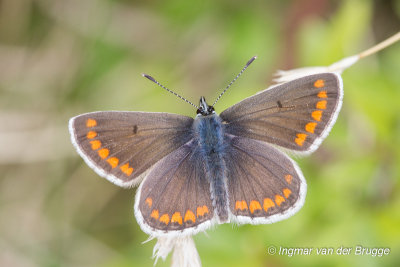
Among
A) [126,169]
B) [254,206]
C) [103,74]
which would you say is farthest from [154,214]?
[103,74]

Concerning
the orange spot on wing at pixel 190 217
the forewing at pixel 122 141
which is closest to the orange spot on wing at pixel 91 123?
the forewing at pixel 122 141

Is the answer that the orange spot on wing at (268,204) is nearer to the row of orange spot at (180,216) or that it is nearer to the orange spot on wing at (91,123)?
the row of orange spot at (180,216)

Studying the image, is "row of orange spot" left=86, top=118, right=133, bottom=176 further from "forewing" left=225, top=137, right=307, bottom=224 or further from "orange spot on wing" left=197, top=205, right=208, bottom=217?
"forewing" left=225, top=137, right=307, bottom=224

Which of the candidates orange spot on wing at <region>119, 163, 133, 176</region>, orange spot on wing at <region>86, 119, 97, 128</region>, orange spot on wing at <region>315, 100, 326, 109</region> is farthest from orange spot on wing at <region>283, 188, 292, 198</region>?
orange spot on wing at <region>86, 119, 97, 128</region>

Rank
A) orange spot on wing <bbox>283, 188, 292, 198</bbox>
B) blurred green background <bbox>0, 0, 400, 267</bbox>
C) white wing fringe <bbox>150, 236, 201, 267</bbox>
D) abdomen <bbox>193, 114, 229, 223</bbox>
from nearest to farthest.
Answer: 1. white wing fringe <bbox>150, 236, 201, 267</bbox>
2. orange spot on wing <bbox>283, 188, 292, 198</bbox>
3. abdomen <bbox>193, 114, 229, 223</bbox>
4. blurred green background <bbox>0, 0, 400, 267</bbox>

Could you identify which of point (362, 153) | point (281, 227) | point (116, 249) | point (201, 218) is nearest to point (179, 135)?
point (201, 218)
